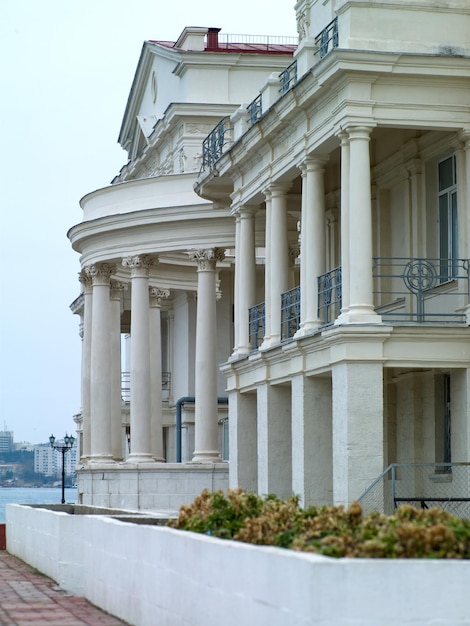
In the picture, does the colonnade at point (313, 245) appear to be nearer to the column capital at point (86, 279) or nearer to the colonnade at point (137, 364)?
the colonnade at point (137, 364)

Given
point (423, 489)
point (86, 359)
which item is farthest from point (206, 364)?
point (423, 489)

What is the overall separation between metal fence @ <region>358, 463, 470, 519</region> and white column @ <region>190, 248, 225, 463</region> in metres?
14.3

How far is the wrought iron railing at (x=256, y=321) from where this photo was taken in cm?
3444

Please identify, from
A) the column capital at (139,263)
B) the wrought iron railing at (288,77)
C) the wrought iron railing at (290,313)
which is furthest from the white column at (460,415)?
the column capital at (139,263)

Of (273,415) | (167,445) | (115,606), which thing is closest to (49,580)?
(115,606)

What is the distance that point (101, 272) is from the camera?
4653cm

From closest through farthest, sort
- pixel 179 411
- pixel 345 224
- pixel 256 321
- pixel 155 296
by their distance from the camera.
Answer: pixel 345 224, pixel 256 321, pixel 155 296, pixel 179 411

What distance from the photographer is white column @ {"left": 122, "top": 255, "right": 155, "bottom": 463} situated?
A: 1741 inches

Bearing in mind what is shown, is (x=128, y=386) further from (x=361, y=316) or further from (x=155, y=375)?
(x=361, y=316)

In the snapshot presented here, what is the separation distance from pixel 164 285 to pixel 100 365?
199 inches

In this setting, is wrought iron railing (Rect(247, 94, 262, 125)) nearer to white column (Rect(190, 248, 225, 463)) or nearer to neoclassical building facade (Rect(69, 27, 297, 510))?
neoclassical building facade (Rect(69, 27, 297, 510))

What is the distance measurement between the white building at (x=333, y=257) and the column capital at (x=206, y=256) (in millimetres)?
59

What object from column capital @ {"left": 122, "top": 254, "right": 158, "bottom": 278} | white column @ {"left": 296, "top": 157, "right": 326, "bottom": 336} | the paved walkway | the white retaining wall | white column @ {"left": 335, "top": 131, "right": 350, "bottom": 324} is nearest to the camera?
the white retaining wall

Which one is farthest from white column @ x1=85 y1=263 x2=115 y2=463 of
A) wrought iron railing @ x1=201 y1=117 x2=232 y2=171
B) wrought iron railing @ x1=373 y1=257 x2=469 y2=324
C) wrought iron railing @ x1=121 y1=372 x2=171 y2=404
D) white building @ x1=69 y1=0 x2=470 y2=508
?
wrought iron railing @ x1=373 y1=257 x2=469 y2=324
